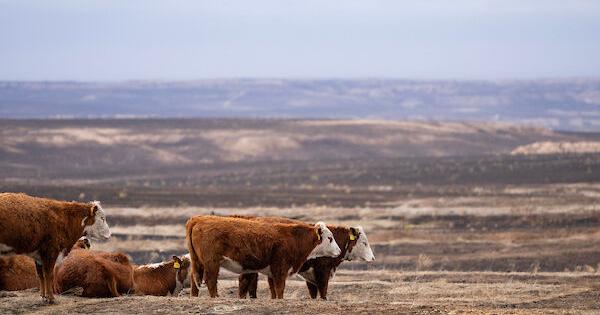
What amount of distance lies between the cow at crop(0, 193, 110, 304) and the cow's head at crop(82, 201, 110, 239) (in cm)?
1

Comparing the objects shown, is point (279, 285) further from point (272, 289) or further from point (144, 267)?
point (144, 267)

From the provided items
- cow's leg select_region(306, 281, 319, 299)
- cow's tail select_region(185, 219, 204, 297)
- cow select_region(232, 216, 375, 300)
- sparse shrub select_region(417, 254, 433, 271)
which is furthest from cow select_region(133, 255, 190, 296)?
sparse shrub select_region(417, 254, 433, 271)

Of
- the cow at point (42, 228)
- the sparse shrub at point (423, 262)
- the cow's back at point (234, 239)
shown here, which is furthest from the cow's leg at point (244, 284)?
the sparse shrub at point (423, 262)

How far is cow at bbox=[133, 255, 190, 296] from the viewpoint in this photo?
19.4 metres

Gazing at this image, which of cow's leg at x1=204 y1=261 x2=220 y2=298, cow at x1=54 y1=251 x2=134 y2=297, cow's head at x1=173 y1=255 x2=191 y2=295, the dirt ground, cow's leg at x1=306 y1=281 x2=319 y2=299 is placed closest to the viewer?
the dirt ground

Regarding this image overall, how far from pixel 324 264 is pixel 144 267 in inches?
123

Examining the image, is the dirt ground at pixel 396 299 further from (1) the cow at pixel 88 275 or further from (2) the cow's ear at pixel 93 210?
(2) the cow's ear at pixel 93 210

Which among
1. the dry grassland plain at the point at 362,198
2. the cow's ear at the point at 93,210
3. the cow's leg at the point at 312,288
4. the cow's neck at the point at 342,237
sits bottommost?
the dry grassland plain at the point at 362,198

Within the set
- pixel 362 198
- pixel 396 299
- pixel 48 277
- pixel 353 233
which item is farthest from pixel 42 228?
pixel 362 198

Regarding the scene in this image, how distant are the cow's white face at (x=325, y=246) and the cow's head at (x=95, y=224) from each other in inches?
144

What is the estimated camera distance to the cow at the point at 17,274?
18.1m

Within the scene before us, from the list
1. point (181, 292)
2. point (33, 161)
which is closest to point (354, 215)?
point (181, 292)

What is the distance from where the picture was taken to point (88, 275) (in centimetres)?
1747

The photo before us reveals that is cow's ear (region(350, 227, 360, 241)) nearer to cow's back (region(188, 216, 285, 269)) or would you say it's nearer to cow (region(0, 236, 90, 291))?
cow's back (region(188, 216, 285, 269))
